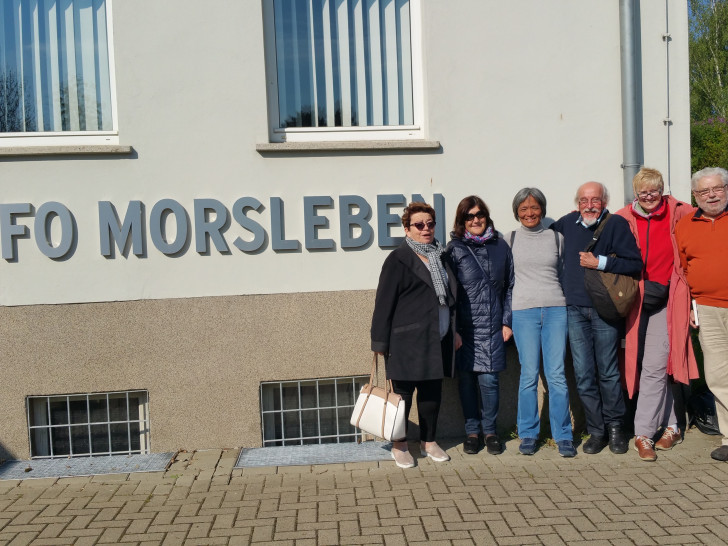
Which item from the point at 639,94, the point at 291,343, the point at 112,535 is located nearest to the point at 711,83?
the point at 639,94

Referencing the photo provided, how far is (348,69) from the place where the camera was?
6070 mm

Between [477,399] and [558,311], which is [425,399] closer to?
[477,399]

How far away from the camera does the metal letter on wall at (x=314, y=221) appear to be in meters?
5.69

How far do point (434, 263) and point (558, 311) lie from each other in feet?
3.21

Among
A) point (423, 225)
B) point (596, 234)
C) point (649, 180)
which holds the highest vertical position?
point (649, 180)

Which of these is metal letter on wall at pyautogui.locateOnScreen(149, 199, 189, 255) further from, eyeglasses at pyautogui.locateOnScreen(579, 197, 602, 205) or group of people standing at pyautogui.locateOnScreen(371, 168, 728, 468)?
eyeglasses at pyautogui.locateOnScreen(579, 197, 602, 205)

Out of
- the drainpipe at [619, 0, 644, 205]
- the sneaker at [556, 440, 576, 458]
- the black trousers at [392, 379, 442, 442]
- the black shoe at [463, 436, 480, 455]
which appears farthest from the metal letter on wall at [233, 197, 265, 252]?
the drainpipe at [619, 0, 644, 205]

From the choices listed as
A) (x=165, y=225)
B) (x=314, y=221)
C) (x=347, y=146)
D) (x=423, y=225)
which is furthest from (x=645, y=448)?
(x=165, y=225)

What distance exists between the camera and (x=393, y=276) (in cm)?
510

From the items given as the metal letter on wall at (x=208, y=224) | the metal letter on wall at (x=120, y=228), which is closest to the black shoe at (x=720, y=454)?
the metal letter on wall at (x=208, y=224)

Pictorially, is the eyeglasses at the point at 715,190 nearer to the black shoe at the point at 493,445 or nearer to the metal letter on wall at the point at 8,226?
the black shoe at the point at 493,445

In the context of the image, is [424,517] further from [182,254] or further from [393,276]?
[182,254]

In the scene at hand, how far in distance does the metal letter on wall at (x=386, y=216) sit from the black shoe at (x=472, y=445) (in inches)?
60.9

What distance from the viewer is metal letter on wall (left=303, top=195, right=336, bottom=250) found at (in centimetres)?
569
